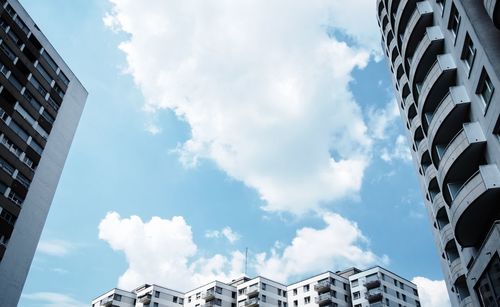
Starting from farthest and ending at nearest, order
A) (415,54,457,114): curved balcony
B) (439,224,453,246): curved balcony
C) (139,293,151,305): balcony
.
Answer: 1. (139,293,151,305): balcony
2. (439,224,453,246): curved balcony
3. (415,54,457,114): curved balcony

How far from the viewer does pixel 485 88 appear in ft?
59.9

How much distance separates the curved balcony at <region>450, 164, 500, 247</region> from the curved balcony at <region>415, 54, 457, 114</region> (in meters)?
6.15

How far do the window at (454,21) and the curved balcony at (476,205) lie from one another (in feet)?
24.1

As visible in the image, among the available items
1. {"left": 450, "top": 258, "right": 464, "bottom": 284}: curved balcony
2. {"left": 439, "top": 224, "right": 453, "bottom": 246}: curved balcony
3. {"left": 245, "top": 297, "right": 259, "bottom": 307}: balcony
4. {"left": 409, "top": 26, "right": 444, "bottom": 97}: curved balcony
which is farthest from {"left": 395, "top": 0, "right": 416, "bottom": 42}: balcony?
{"left": 245, "top": 297, "right": 259, "bottom": 307}: balcony

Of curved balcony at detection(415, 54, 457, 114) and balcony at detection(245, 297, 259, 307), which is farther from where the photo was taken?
balcony at detection(245, 297, 259, 307)

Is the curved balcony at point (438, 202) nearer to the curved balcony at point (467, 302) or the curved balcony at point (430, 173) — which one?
the curved balcony at point (430, 173)

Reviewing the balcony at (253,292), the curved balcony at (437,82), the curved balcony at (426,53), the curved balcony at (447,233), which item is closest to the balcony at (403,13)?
the curved balcony at (426,53)

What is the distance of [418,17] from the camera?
80.3 ft

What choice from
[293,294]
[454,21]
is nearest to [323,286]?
[293,294]

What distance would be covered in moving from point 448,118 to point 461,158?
8.01 feet

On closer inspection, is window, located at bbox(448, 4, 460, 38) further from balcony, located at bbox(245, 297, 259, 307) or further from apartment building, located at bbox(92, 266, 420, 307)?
balcony, located at bbox(245, 297, 259, 307)

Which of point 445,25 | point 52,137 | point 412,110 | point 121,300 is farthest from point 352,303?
point 445,25

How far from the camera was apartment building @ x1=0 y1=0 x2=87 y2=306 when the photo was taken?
33625 mm

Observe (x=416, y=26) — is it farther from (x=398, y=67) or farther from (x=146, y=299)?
(x=146, y=299)
